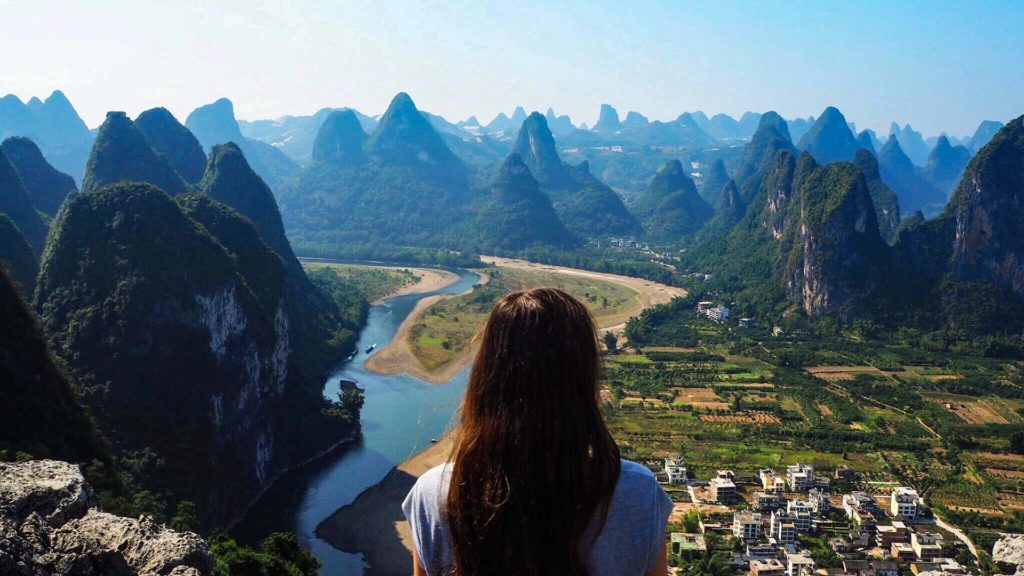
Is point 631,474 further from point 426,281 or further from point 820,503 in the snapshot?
point 426,281

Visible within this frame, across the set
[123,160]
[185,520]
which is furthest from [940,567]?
[123,160]

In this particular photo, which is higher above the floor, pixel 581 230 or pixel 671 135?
pixel 671 135

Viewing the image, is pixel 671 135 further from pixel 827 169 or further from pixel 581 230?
pixel 827 169

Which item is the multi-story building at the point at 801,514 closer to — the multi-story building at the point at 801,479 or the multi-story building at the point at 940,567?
the multi-story building at the point at 801,479

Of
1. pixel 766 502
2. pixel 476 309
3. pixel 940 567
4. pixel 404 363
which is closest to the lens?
pixel 940 567

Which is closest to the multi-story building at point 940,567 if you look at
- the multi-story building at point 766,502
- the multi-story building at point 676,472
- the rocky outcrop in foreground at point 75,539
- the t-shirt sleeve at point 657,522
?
the multi-story building at point 766,502

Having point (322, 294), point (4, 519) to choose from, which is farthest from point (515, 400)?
point (322, 294)
